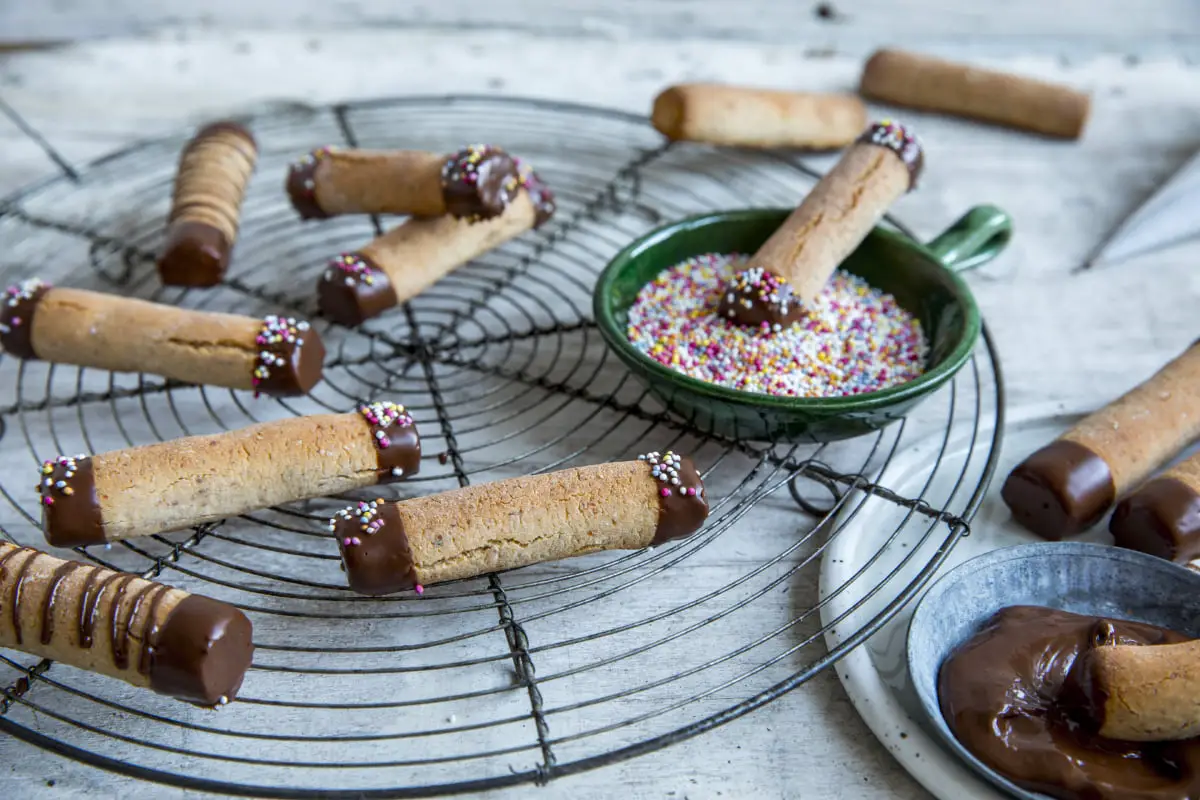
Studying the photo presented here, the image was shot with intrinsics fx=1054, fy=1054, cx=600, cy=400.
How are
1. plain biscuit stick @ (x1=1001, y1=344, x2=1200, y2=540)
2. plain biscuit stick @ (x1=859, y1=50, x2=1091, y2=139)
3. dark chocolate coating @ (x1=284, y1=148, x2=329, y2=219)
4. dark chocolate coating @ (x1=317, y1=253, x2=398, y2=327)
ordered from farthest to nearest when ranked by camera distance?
plain biscuit stick @ (x1=859, y1=50, x2=1091, y2=139) < dark chocolate coating @ (x1=284, y1=148, x2=329, y2=219) < dark chocolate coating @ (x1=317, y1=253, x2=398, y2=327) < plain biscuit stick @ (x1=1001, y1=344, x2=1200, y2=540)

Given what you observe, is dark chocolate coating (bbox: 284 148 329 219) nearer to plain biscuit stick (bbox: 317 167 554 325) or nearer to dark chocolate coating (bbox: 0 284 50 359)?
plain biscuit stick (bbox: 317 167 554 325)

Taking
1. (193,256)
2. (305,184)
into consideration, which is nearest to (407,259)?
(305,184)

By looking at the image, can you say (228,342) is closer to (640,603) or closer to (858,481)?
(640,603)

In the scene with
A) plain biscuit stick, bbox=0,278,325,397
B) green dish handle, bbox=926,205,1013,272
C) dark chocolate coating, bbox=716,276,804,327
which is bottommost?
plain biscuit stick, bbox=0,278,325,397

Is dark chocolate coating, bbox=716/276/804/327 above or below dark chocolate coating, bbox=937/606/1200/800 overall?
above

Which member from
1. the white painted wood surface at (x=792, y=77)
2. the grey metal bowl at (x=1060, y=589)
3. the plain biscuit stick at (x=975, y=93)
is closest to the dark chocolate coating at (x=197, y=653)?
the grey metal bowl at (x=1060, y=589)

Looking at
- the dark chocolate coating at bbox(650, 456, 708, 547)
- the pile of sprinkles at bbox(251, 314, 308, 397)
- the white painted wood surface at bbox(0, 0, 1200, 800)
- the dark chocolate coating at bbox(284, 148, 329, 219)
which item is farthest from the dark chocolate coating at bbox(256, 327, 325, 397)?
the white painted wood surface at bbox(0, 0, 1200, 800)

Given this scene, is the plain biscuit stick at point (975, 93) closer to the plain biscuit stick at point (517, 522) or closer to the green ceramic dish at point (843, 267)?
the green ceramic dish at point (843, 267)

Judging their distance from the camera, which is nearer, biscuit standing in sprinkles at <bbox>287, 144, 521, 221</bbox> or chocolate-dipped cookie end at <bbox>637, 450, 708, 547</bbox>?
chocolate-dipped cookie end at <bbox>637, 450, 708, 547</bbox>
